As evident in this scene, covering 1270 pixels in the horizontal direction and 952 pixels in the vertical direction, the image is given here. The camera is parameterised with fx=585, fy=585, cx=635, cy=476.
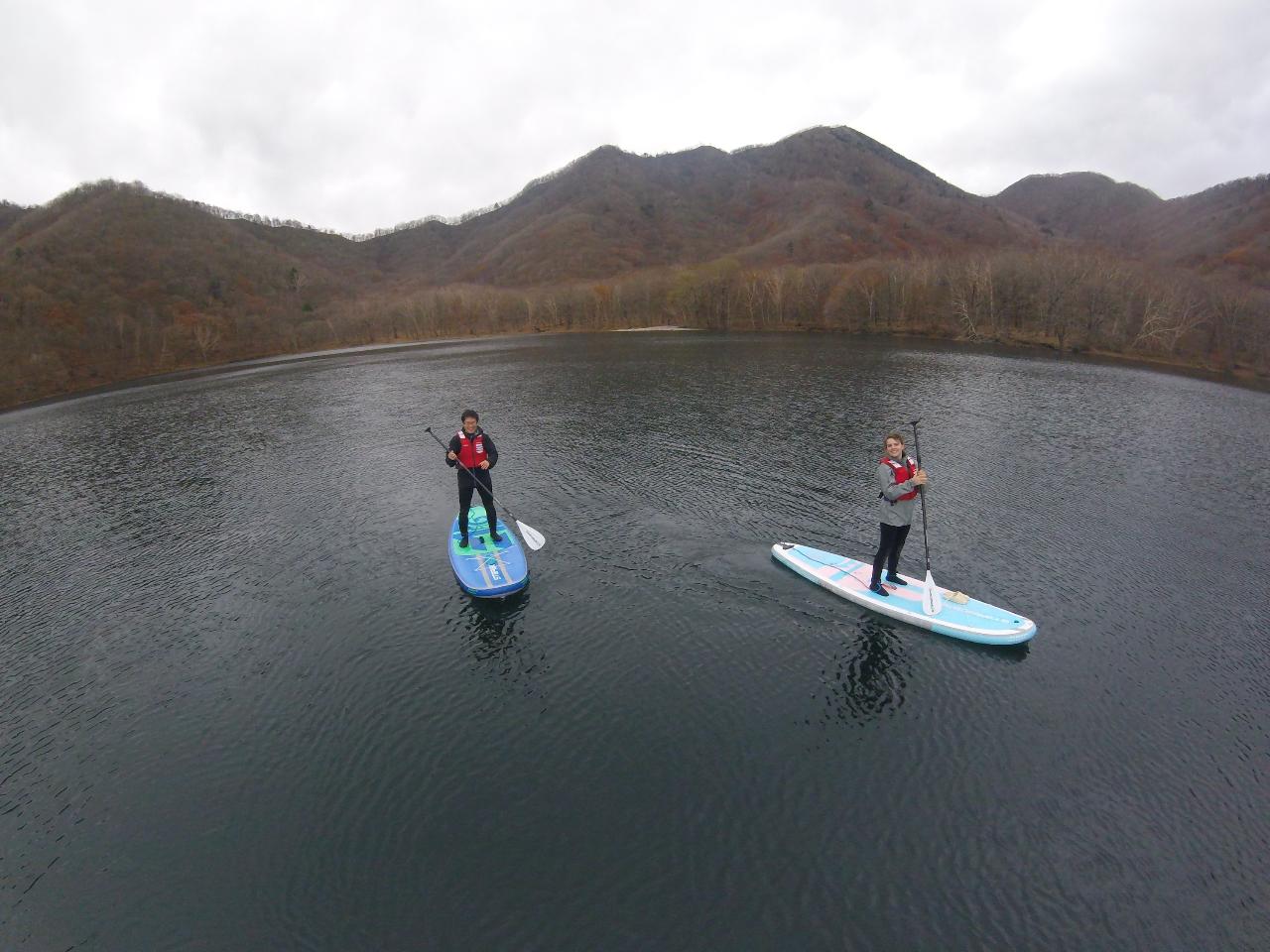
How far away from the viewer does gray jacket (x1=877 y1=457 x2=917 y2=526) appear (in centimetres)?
1541

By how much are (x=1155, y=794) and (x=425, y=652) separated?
1629 cm

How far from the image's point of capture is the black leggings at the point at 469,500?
19.1 metres

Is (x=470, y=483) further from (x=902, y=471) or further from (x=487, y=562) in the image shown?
(x=902, y=471)

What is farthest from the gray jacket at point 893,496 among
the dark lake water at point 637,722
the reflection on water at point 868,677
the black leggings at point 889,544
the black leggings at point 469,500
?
the black leggings at point 469,500

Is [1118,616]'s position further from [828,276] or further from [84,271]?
[84,271]

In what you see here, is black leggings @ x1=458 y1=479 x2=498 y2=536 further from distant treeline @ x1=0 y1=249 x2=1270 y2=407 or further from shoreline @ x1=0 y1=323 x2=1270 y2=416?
distant treeline @ x1=0 y1=249 x2=1270 y2=407

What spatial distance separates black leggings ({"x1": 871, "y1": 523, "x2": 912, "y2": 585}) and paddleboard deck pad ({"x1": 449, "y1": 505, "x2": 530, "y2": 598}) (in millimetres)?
10518

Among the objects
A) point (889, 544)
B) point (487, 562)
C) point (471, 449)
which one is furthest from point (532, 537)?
point (889, 544)

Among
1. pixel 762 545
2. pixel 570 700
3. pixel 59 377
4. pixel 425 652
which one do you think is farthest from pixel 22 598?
pixel 59 377

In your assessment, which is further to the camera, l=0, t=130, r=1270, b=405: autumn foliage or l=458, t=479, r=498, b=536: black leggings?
l=0, t=130, r=1270, b=405: autumn foliage

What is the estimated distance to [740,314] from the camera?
116m

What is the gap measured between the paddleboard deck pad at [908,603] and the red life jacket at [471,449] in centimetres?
1029

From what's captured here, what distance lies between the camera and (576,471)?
29.9 m

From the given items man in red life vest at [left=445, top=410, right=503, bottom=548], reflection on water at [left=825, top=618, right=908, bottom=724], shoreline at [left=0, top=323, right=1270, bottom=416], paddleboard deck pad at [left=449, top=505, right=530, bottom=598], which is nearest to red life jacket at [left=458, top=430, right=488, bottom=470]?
man in red life vest at [left=445, top=410, right=503, bottom=548]
